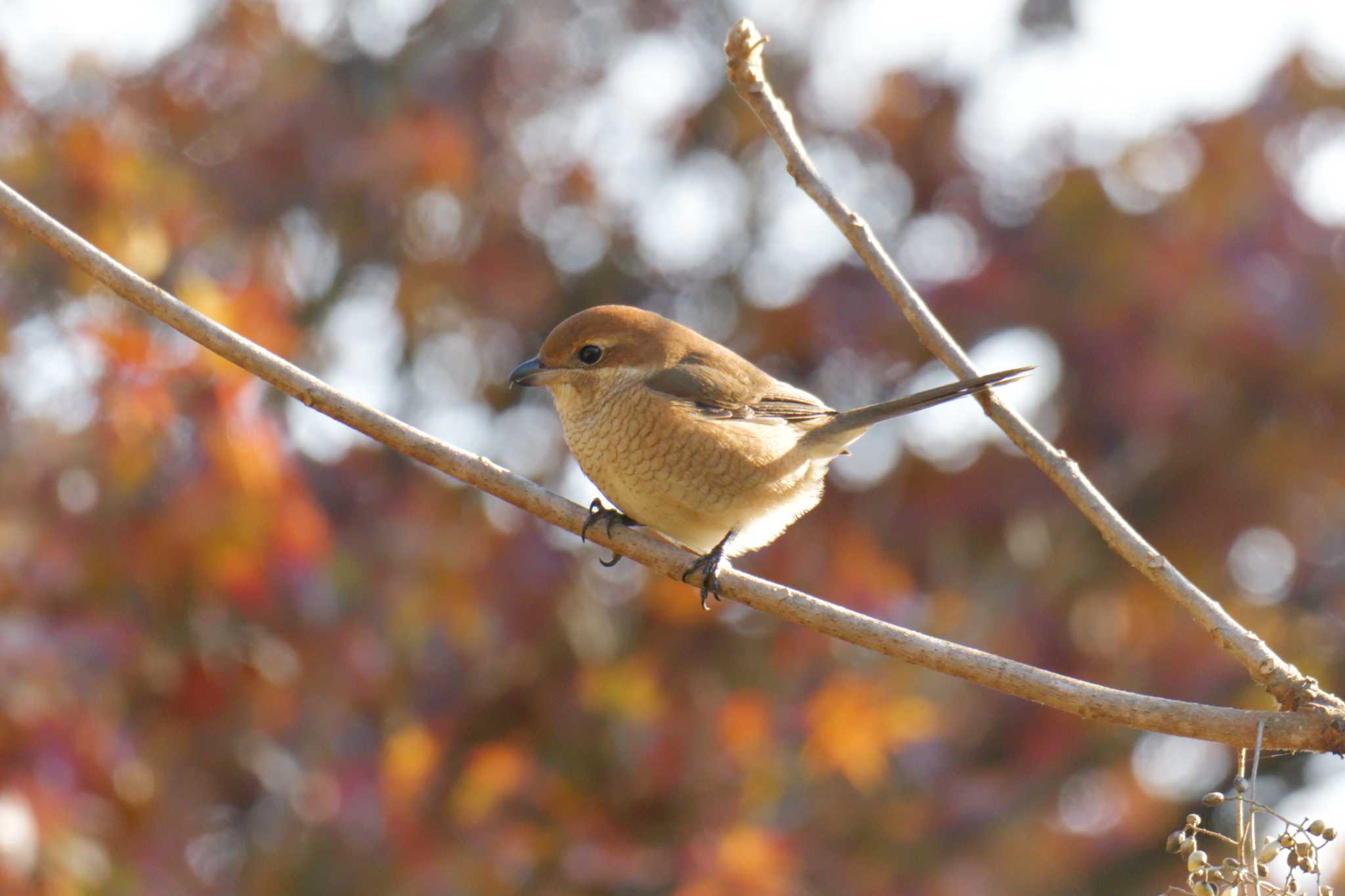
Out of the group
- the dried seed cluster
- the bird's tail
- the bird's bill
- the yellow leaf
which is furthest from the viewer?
the yellow leaf

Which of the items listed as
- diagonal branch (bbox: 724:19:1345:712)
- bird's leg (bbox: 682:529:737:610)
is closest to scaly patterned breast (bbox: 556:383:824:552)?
bird's leg (bbox: 682:529:737:610)

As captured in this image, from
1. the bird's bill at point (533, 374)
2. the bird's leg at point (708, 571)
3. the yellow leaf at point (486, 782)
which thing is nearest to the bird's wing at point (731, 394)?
the bird's bill at point (533, 374)

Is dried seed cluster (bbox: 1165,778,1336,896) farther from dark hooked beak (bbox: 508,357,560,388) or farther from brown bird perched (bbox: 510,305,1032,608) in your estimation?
dark hooked beak (bbox: 508,357,560,388)

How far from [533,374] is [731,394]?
533 mm

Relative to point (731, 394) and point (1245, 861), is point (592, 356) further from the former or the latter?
point (1245, 861)

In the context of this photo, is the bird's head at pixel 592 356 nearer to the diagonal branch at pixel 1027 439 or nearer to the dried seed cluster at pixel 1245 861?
the diagonal branch at pixel 1027 439

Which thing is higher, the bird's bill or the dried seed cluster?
the bird's bill

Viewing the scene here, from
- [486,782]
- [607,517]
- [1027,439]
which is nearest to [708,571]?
[607,517]

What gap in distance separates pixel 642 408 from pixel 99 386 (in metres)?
1.87

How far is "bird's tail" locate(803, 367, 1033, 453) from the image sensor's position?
2.49m

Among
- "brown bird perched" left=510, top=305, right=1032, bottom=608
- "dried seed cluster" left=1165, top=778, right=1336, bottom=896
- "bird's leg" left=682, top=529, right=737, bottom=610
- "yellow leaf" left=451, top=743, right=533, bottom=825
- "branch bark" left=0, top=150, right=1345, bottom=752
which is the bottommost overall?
"dried seed cluster" left=1165, top=778, right=1336, bottom=896

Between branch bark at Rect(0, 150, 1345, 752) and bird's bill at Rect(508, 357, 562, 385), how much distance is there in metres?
1.06

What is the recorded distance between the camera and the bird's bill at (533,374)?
3.49 m

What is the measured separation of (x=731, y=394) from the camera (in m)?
3.63
